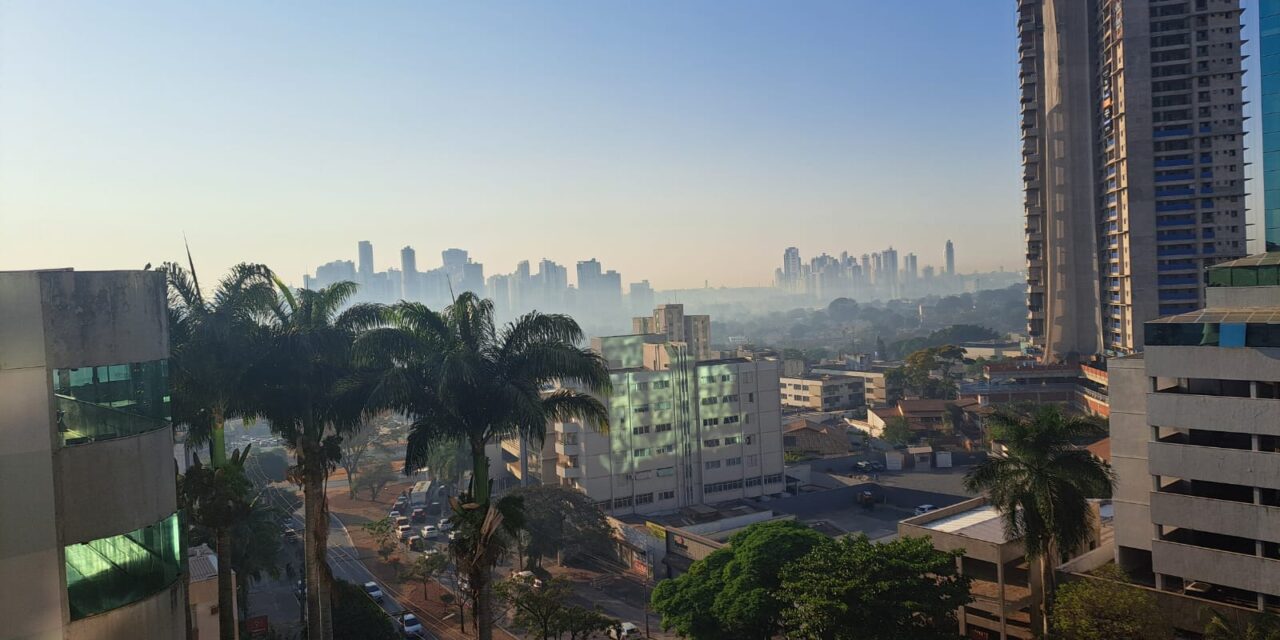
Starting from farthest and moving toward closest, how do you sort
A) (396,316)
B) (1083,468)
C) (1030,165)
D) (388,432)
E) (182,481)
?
(388,432), (1030,165), (1083,468), (182,481), (396,316)

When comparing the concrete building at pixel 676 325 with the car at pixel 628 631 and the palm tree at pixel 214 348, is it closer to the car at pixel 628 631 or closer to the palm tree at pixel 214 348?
the car at pixel 628 631

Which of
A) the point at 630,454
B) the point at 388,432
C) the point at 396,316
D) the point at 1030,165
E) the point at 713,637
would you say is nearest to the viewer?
the point at 396,316

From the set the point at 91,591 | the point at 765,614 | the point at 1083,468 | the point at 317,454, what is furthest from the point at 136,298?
the point at 1083,468

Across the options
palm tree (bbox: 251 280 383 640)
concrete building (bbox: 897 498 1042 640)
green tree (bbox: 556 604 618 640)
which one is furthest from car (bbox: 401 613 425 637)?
concrete building (bbox: 897 498 1042 640)

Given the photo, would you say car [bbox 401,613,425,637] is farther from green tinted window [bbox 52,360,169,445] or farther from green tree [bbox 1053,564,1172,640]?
green tree [bbox 1053,564,1172,640]

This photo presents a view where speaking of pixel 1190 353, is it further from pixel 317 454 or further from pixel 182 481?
pixel 182 481

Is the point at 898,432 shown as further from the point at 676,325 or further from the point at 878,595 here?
the point at 878,595

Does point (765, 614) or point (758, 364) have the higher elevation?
point (758, 364)

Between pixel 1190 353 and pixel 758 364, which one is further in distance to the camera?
pixel 758 364
